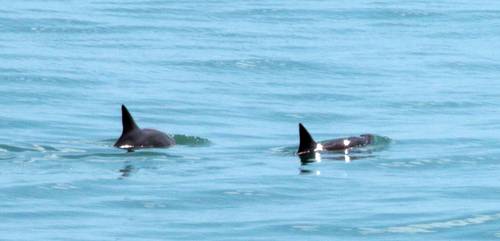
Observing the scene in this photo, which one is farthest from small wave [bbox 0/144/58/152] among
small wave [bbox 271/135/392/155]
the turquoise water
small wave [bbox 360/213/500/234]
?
small wave [bbox 360/213/500/234]

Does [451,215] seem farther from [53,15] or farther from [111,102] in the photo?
[53,15]

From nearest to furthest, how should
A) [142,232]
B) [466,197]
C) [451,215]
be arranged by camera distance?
[142,232]
[451,215]
[466,197]

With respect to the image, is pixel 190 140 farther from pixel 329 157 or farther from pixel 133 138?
pixel 329 157

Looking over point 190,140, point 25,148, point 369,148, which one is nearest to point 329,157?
point 369,148

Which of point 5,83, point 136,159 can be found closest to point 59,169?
point 136,159

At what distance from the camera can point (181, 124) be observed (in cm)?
2702

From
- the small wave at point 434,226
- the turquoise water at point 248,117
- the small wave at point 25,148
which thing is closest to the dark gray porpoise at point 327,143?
the turquoise water at point 248,117

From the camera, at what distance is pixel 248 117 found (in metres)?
27.9

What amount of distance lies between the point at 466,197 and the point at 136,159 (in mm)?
4470

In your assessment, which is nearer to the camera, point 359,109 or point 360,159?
point 360,159

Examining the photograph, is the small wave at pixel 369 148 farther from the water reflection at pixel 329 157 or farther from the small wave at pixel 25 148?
the small wave at pixel 25 148

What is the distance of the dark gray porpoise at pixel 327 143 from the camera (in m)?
22.6

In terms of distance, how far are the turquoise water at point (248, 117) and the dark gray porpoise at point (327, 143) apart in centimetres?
33

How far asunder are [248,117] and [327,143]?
4305mm
